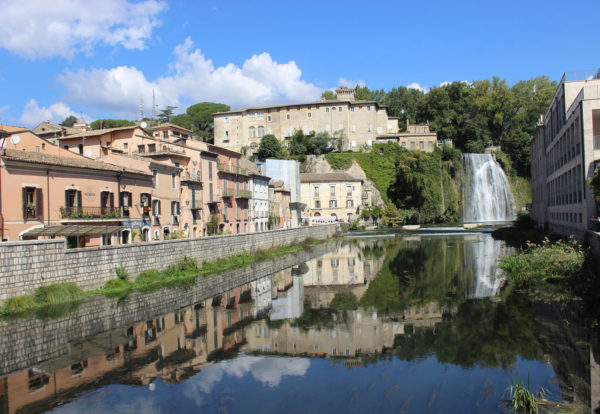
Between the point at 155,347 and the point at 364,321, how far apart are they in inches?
270

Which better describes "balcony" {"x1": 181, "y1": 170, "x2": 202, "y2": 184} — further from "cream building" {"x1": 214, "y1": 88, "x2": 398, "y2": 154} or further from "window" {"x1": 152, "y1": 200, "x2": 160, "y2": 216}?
"cream building" {"x1": 214, "y1": 88, "x2": 398, "y2": 154}

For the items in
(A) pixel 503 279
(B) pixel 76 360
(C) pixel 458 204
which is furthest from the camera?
(C) pixel 458 204

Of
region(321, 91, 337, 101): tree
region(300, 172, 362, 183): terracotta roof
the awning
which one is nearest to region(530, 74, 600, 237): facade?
the awning

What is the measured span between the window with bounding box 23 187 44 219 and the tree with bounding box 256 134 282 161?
2098 inches

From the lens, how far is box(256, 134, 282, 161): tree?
244 feet

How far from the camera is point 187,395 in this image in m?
10.0

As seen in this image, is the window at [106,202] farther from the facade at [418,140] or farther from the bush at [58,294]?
the facade at [418,140]

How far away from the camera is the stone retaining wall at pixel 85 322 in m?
12.6

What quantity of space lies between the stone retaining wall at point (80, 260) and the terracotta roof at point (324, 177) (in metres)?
41.3

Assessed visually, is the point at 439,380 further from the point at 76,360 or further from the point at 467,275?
the point at 467,275

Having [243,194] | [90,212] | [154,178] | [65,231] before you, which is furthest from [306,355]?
[243,194]

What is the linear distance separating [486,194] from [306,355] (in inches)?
2447

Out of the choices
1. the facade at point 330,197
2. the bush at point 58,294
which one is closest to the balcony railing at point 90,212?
the bush at point 58,294

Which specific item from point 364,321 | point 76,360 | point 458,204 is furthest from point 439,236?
point 76,360
